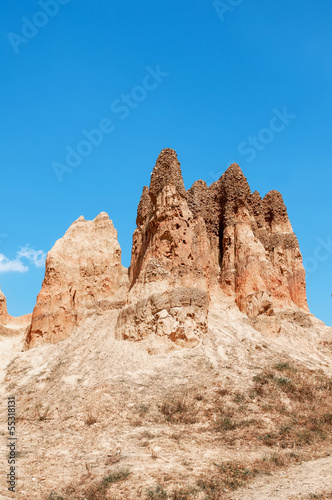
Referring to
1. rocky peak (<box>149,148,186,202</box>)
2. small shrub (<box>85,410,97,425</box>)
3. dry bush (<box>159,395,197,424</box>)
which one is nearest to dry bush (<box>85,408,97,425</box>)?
small shrub (<box>85,410,97,425</box>)

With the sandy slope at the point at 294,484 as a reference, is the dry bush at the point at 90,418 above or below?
above

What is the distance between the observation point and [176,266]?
933 inches

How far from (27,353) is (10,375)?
7.46 ft

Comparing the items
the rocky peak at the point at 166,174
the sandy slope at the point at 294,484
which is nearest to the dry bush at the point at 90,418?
the sandy slope at the point at 294,484

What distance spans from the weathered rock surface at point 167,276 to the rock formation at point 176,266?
0.05 meters

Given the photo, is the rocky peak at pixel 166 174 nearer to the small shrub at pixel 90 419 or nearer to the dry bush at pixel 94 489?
the small shrub at pixel 90 419

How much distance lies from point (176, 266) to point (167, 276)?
0.77 metres

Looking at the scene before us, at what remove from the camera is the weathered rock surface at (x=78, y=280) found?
27.7 metres

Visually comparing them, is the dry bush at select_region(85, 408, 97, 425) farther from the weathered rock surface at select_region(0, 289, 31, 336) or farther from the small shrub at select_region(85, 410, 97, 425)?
the weathered rock surface at select_region(0, 289, 31, 336)

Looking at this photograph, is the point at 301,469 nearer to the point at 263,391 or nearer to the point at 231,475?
the point at 231,475

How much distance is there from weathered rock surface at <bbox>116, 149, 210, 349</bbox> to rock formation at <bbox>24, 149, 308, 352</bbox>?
0.05 metres

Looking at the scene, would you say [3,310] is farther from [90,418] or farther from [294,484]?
[294,484]

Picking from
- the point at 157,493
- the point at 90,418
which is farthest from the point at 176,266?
the point at 157,493

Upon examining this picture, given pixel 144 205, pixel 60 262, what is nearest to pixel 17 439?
pixel 60 262
